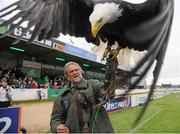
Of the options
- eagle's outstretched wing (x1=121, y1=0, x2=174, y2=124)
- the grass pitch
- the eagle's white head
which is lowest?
the grass pitch

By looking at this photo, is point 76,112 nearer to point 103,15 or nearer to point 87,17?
point 103,15

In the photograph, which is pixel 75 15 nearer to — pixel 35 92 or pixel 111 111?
pixel 111 111

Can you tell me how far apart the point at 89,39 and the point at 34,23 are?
591 millimetres

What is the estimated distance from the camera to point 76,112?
2.44 m

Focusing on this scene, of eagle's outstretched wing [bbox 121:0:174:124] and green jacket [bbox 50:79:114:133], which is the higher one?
eagle's outstretched wing [bbox 121:0:174:124]

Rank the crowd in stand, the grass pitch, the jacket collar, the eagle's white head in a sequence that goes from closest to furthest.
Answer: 1. the eagle's white head
2. the jacket collar
3. the grass pitch
4. the crowd in stand

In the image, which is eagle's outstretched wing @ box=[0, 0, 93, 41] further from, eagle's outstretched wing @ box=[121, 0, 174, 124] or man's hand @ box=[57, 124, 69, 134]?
eagle's outstretched wing @ box=[121, 0, 174, 124]

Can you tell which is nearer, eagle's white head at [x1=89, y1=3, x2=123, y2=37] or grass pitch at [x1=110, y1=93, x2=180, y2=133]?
eagle's white head at [x1=89, y1=3, x2=123, y2=37]

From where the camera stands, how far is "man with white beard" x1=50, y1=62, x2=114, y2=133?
2441mm

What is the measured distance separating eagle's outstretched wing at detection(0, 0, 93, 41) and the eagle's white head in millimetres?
332

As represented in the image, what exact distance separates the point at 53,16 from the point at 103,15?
0.53 metres

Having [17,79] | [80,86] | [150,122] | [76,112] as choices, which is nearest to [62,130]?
[76,112]

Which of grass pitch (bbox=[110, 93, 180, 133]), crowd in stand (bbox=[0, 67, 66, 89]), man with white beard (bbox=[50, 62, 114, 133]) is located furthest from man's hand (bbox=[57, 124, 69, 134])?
crowd in stand (bbox=[0, 67, 66, 89])

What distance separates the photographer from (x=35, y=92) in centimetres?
1397
